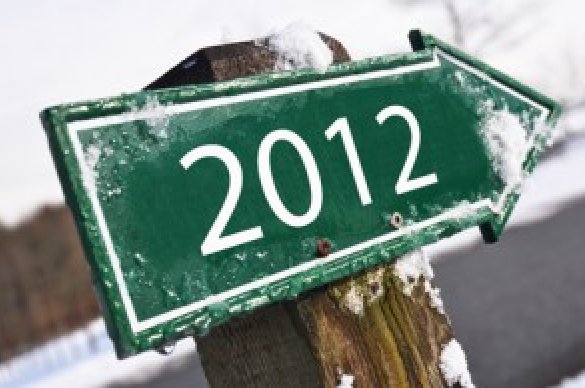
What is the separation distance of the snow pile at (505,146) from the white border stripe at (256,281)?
0.04 metres

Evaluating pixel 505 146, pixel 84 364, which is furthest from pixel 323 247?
pixel 84 364

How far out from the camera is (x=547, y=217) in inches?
538

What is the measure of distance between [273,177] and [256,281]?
0.16 metres

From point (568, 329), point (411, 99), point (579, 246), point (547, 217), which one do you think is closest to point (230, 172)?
point (411, 99)

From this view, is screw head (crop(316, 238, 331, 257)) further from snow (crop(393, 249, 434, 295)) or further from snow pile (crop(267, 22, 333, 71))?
snow pile (crop(267, 22, 333, 71))

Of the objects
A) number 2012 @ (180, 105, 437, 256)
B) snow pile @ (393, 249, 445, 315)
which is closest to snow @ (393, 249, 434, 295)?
snow pile @ (393, 249, 445, 315)

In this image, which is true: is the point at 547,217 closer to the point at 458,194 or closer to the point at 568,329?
the point at 568,329

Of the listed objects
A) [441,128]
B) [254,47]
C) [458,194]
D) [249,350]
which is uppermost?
[254,47]

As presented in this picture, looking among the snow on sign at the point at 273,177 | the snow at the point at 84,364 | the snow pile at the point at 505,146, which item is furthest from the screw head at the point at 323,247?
the snow at the point at 84,364

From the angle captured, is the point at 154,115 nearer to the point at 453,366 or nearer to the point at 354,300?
the point at 354,300

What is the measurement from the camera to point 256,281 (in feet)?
3.47

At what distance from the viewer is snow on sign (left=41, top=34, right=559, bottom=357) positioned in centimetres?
96

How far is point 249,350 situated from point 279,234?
178mm

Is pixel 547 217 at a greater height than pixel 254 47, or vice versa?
pixel 254 47
